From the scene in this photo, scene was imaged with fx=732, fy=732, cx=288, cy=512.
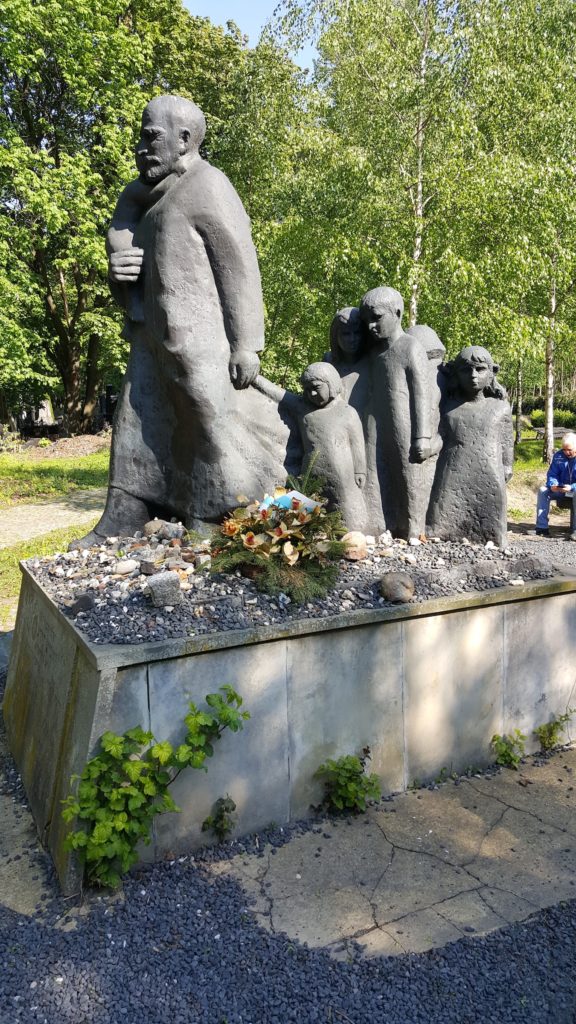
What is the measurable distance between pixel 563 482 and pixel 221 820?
23.1 feet

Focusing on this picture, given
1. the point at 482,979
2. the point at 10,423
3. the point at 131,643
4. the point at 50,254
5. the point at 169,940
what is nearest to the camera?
the point at 482,979

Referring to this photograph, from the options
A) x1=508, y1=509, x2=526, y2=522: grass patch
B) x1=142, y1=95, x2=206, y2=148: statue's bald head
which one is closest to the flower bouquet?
x1=142, y1=95, x2=206, y2=148: statue's bald head

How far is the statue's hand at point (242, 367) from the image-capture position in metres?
4.09

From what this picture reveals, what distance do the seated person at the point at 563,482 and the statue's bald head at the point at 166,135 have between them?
607 centimetres

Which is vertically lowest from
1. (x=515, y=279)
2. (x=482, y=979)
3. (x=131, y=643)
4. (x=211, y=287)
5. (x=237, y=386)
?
(x=482, y=979)

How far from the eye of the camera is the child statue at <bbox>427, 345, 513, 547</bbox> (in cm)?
437

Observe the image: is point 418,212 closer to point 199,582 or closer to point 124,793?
point 199,582

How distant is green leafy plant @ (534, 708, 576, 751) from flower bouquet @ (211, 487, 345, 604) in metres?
1.52

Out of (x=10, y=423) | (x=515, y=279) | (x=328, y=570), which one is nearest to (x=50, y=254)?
(x=10, y=423)

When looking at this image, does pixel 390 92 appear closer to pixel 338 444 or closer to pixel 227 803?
pixel 338 444

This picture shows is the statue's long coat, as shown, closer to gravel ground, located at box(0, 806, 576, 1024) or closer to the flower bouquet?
the flower bouquet

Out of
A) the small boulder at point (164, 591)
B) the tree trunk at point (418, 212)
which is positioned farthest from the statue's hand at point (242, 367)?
the tree trunk at point (418, 212)

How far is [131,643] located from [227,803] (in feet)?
2.64

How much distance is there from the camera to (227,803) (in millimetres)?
3066
